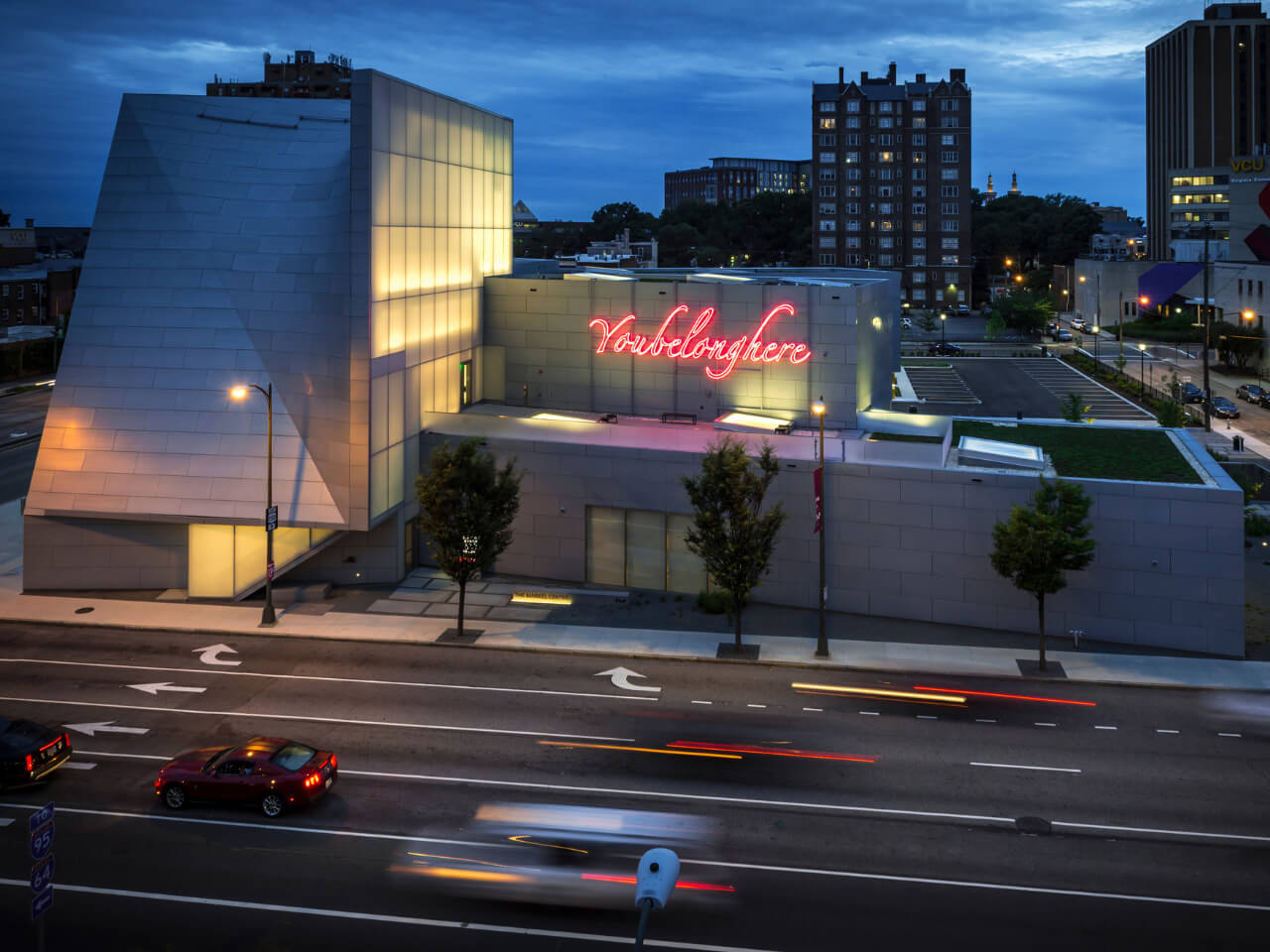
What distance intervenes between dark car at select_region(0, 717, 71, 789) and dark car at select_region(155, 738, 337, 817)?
279 cm

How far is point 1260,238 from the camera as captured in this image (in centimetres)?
10438

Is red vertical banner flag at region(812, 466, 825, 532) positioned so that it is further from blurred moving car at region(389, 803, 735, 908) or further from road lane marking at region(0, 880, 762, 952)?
road lane marking at region(0, 880, 762, 952)

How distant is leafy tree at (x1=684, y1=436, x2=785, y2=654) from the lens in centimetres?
3312

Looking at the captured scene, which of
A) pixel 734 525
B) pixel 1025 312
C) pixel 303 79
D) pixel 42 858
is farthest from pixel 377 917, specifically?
A: pixel 303 79

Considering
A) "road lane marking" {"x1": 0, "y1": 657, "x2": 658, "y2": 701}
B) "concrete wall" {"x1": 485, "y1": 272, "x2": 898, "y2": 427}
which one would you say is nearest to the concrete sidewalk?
"road lane marking" {"x1": 0, "y1": 657, "x2": 658, "y2": 701}

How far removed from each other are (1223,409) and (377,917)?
234ft

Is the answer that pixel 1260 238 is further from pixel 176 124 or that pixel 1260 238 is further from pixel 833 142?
pixel 176 124

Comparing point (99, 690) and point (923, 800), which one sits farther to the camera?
point (99, 690)

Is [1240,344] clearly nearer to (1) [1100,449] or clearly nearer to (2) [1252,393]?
(2) [1252,393]

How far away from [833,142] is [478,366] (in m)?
119

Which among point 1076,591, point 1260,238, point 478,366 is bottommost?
point 1076,591

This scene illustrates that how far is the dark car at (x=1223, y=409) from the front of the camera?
237 ft

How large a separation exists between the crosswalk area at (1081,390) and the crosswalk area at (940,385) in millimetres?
6337

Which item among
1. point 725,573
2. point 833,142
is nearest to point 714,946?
point 725,573
